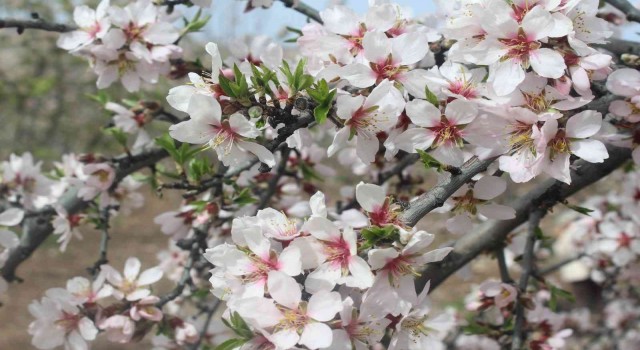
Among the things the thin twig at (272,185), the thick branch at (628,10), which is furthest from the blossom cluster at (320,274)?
the thin twig at (272,185)

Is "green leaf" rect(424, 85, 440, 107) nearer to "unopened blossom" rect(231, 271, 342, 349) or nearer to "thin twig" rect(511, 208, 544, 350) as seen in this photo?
"unopened blossom" rect(231, 271, 342, 349)

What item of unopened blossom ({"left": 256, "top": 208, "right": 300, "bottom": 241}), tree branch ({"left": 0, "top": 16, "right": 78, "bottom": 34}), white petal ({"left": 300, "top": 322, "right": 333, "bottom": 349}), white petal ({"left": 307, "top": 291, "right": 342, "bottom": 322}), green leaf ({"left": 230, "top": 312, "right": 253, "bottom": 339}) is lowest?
green leaf ({"left": 230, "top": 312, "right": 253, "bottom": 339})

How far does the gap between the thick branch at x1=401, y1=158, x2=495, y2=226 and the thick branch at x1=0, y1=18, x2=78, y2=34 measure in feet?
4.01

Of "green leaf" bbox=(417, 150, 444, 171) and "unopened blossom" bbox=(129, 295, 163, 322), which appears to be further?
"unopened blossom" bbox=(129, 295, 163, 322)

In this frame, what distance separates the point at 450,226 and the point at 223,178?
0.69m

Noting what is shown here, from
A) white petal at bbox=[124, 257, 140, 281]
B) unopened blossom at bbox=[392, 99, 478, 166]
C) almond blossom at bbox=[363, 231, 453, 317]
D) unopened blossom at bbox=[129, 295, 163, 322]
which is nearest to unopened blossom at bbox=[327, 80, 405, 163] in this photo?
unopened blossom at bbox=[392, 99, 478, 166]

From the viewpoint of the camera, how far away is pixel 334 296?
1070 millimetres

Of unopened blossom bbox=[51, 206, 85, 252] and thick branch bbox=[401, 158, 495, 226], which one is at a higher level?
thick branch bbox=[401, 158, 495, 226]

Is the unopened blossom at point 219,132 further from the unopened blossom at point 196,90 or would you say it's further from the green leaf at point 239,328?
the green leaf at point 239,328

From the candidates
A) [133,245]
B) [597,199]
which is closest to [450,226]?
[597,199]

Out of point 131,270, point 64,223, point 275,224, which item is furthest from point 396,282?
point 64,223

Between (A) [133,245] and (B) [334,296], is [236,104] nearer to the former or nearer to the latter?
(B) [334,296]

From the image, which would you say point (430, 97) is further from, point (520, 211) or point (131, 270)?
point (131, 270)

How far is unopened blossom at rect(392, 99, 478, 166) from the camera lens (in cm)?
123
